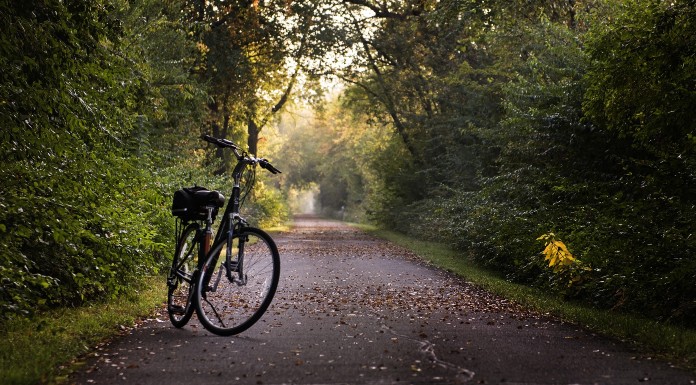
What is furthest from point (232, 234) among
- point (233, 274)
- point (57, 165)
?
point (57, 165)

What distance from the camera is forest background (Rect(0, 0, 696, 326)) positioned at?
7207mm

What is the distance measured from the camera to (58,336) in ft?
Result: 21.7

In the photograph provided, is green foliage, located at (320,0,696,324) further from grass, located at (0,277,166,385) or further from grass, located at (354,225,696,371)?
grass, located at (0,277,166,385)

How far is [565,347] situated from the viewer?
646 centimetres

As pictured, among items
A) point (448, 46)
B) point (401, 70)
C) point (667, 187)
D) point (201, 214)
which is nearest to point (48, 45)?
point (201, 214)

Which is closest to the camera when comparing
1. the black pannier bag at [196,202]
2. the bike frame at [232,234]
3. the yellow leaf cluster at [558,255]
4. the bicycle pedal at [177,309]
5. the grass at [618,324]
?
the grass at [618,324]

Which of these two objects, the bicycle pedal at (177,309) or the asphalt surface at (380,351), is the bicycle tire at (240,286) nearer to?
the asphalt surface at (380,351)

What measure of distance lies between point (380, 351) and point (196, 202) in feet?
9.09

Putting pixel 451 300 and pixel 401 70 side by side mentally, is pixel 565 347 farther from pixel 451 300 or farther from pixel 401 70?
pixel 401 70

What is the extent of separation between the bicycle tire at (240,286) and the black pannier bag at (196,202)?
0.58 meters

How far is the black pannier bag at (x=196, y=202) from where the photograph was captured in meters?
7.73

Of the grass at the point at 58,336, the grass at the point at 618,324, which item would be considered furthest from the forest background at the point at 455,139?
the grass at the point at 618,324

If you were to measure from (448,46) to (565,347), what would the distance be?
2550cm

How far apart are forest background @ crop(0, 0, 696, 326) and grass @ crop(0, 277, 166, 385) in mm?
256
